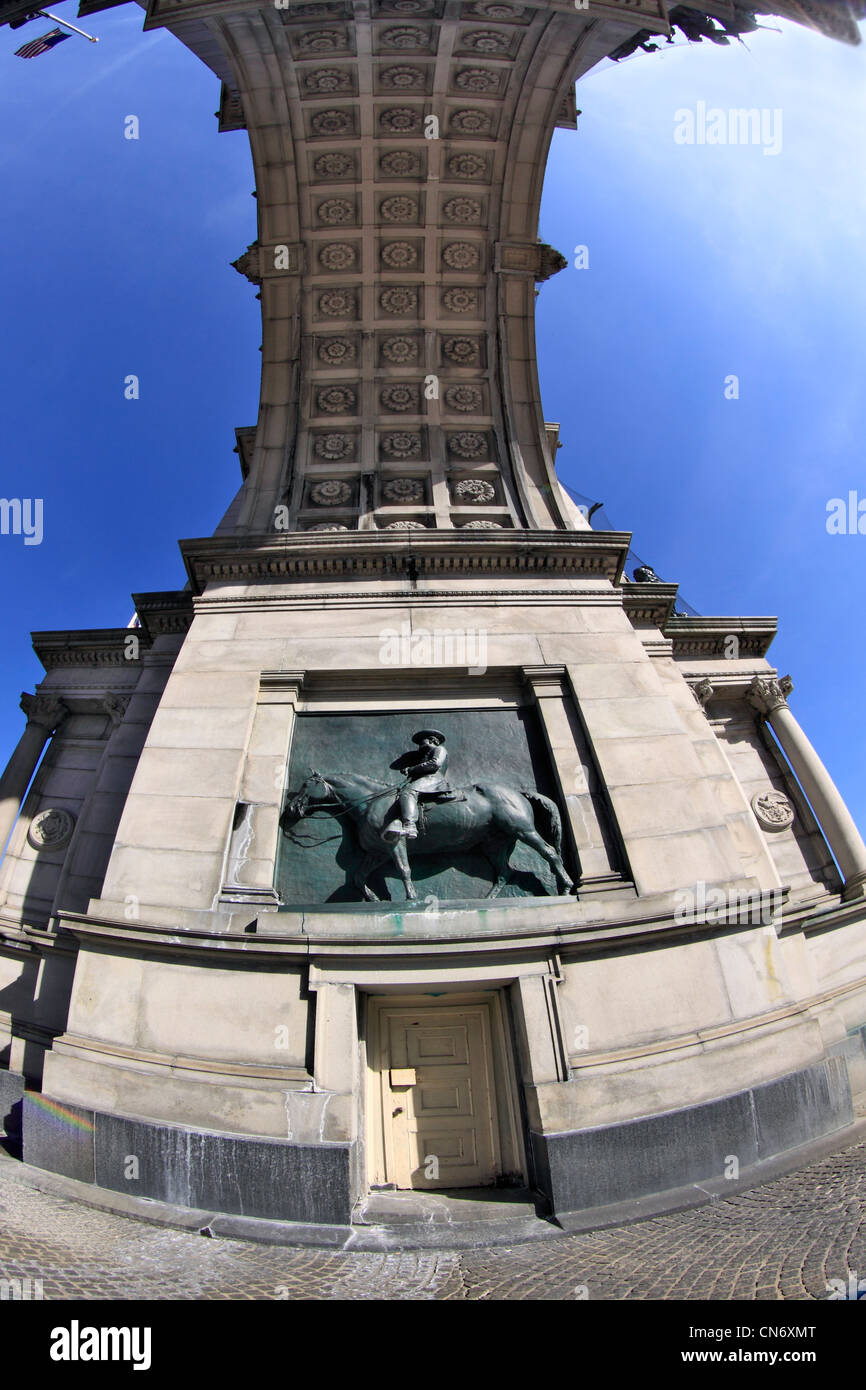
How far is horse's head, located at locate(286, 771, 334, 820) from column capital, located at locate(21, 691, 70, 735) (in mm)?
7777

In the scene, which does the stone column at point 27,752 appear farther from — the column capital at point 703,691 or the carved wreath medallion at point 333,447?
the column capital at point 703,691

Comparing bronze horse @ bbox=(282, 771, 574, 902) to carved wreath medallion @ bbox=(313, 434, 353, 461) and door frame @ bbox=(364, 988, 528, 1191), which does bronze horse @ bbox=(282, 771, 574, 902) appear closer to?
door frame @ bbox=(364, 988, 528, 1191)

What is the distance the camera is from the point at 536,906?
27.5 feet

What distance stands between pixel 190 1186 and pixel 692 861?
7135mm

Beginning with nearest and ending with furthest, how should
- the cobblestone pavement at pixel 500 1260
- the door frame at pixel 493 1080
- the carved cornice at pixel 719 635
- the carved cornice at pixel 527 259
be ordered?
the cobblestone pavement at pixel 500 1260 < the door frame at pixel 493 1080 < the carved cornice at pixel 719 635 < the carved cornice at pixel 527 259

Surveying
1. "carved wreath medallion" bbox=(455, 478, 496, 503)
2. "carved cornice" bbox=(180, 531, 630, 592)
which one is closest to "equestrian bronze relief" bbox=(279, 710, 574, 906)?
"carved cornice" bbox=(180, 531, 630, 592)

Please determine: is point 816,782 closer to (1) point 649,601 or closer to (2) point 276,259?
(1) point 649,601

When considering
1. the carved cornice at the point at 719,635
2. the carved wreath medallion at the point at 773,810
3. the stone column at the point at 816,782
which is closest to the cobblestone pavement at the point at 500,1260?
the stone column at the point at 816,782

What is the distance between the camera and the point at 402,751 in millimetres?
10188

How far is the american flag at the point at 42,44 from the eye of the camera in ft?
38.3

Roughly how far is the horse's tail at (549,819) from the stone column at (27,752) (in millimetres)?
10482

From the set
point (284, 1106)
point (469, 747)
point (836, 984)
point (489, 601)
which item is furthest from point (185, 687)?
point (836, 984)

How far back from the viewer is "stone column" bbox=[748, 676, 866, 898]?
12797 millimetres

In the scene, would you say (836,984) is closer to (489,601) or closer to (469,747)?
(469,747)
